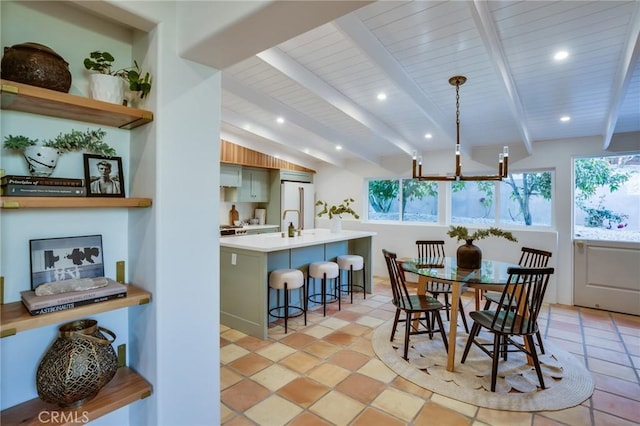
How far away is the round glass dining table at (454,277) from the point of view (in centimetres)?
271

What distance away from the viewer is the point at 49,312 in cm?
119

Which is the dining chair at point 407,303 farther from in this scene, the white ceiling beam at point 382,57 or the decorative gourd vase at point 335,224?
the decorative gourd vase at point 335,224

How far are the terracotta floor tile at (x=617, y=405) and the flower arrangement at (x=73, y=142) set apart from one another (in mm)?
3438

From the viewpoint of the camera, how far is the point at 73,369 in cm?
125

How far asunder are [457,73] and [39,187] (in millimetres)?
3083

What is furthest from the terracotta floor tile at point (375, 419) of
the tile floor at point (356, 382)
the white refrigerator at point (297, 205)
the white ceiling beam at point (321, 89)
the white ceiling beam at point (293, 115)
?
the white refrigerator at point (297, 205)

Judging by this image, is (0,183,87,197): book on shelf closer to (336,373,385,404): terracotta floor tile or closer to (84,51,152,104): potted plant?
(84,51,152,104): potted plant

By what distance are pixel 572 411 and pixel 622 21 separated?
2.64m

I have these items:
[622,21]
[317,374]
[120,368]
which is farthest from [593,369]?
[120,368]

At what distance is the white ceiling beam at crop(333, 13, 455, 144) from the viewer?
223 cm

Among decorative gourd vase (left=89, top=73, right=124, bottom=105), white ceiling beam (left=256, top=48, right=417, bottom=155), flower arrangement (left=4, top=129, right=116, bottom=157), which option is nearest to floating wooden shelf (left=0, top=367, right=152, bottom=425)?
flower arrangement (left=4, top=129, right=116, bottom=157)

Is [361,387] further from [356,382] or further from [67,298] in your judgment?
[67,298]

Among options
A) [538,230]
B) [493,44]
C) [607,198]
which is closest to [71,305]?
[493,44]

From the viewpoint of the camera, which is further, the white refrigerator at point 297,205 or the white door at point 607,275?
the white refrigerator at point 297,205
